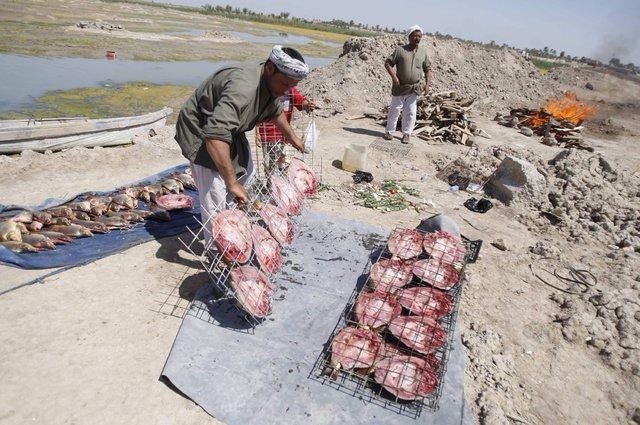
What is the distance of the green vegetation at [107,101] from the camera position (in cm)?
1342

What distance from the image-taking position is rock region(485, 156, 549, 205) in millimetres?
7961

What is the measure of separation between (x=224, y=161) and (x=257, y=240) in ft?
3.23

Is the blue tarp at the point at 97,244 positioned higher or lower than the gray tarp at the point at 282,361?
lower

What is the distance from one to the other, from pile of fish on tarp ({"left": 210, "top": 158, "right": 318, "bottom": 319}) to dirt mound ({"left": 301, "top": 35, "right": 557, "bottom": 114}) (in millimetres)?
9971

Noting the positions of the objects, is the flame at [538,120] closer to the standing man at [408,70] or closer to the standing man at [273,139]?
the standing man at [408,70]

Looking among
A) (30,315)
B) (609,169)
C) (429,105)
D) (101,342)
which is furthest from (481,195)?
(30,315)

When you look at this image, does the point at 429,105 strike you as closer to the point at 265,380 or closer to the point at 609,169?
the point at 609,169

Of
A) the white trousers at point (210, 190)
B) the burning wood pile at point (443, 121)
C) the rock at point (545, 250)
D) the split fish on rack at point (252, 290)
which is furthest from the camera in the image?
the burning wood pile at point (443, 121)

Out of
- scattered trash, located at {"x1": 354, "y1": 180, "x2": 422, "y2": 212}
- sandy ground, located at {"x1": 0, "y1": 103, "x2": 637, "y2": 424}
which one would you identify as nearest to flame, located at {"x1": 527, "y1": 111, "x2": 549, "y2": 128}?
scattered trash, located at {"x1": 354, "y1": 180, "x2": 422, "y2": 212}

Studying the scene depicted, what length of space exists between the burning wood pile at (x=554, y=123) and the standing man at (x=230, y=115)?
12.0 metres

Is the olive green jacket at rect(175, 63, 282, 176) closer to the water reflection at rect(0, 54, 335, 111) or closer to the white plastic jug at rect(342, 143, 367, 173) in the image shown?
the white plastic jug at rect(342, 143, 367, 173)

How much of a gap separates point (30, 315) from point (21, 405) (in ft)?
Answer: 3.98

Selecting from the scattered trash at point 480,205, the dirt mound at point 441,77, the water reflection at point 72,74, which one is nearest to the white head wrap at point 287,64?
the scattered trash at point 480,205

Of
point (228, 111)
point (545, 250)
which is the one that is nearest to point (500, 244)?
point (545, 250)
